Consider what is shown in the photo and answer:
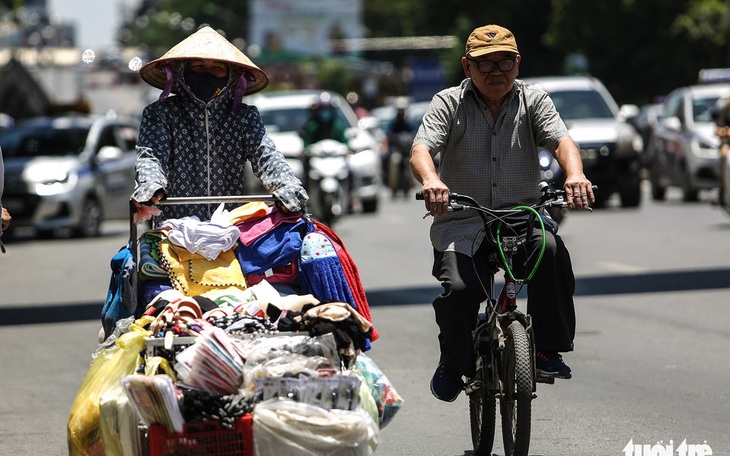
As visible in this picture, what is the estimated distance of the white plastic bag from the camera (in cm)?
495

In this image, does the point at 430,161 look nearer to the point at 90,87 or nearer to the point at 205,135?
the point at 205,135

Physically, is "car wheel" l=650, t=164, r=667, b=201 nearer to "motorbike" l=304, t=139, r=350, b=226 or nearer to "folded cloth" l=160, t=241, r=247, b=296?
"motorbike" l=304, t=139, r=350, b=226

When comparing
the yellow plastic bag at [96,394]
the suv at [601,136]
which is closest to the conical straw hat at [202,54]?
the yellow plastic bag at [96,394]

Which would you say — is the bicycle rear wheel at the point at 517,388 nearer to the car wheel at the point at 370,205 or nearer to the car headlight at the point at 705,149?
the car headlight at the point at 705,149

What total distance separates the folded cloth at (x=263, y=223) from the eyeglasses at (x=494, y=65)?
1.09 metres

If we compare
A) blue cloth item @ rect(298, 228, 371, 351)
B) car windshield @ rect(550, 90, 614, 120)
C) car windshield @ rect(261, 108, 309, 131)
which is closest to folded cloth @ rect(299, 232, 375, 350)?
blue cloth item @ rect(298, 228, 371, 351)

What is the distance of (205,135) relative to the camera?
22.1ft

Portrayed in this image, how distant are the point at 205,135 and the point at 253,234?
81 centimetres

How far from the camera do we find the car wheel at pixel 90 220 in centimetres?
2234

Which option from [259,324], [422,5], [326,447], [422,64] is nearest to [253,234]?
[259,324]

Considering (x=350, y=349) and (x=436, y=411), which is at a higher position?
(x=350, y=349)

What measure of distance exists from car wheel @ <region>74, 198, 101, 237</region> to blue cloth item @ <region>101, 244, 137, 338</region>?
53.8 ft

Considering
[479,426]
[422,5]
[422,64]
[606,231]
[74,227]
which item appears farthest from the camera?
[422,64]

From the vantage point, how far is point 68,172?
21953 mm
